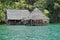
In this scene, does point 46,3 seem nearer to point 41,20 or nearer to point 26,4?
point 26,4

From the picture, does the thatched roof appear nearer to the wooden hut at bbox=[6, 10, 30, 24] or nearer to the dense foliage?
the wooden hut at bbox=[6, 10, 30, 24]

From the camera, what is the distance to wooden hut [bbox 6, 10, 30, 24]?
3119 cm

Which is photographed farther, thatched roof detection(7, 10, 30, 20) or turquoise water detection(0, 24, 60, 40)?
thatched roof detection(7, 10, 30, 20)

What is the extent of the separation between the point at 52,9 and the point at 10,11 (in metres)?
7.54

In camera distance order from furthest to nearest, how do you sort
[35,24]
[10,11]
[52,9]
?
[52,9] < [10,11] < [35,24]

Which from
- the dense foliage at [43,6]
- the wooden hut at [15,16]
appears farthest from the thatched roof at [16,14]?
the dense foliage at [43,6]

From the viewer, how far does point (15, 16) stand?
3150 cm

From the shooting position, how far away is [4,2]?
36781mm

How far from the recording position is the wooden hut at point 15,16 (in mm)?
31188

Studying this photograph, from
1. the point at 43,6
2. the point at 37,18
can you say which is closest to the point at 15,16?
the point at 37,18

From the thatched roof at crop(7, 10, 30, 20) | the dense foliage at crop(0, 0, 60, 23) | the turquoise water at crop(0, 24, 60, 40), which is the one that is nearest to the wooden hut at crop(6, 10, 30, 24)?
the thatched roof at crop(7, 10, 30, 20)

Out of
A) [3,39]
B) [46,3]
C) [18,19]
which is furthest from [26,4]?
[3,39]

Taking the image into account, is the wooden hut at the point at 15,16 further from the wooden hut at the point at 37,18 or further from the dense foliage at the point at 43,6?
the dense foliage at the point at 43,6

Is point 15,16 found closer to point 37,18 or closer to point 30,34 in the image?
point 37,18
